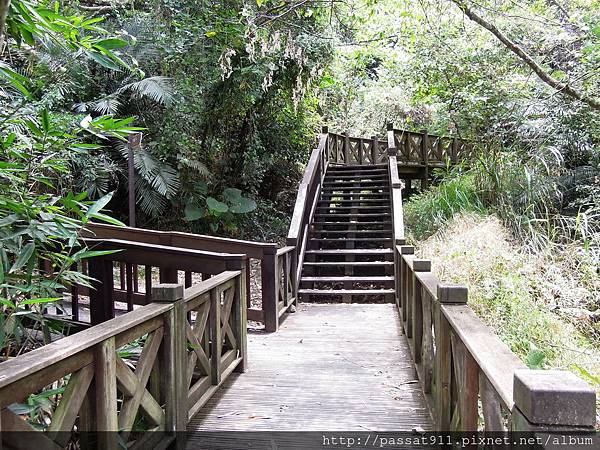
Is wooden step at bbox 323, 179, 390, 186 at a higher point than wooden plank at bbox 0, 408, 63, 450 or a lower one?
higher

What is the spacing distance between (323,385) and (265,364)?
28.3 inches

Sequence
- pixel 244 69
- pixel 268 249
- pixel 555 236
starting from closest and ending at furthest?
pixel 268 249, pixel 555 236, pixel 244 69

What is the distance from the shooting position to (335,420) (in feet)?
9.42

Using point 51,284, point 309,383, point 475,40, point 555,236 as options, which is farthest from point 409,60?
point 51,284

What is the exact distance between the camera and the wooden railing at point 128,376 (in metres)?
1.45

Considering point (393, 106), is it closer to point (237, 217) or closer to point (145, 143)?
point (237, 217)

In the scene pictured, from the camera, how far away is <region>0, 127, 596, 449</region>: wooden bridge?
1.48 m

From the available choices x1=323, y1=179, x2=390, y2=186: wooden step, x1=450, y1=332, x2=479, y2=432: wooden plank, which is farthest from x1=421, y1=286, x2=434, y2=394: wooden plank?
x1=323, y1=179, x2=390, y2=186: wooden step

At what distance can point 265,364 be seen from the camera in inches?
159

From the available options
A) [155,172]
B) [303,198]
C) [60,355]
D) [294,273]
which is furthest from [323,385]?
[155,172]

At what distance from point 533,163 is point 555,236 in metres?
1.81

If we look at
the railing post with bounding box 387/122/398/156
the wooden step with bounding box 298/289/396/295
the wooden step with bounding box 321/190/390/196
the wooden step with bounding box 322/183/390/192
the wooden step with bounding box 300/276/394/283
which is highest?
the railing post with bounding box 387/122/398/156

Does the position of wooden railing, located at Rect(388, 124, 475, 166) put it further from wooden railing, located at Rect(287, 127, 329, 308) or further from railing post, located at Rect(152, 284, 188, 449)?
railing post, located at Rect(152, 284, 188, 449)

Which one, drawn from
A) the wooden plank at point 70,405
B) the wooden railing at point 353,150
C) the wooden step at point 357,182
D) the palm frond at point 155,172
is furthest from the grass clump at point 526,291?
the wooden railing at point 353,150
